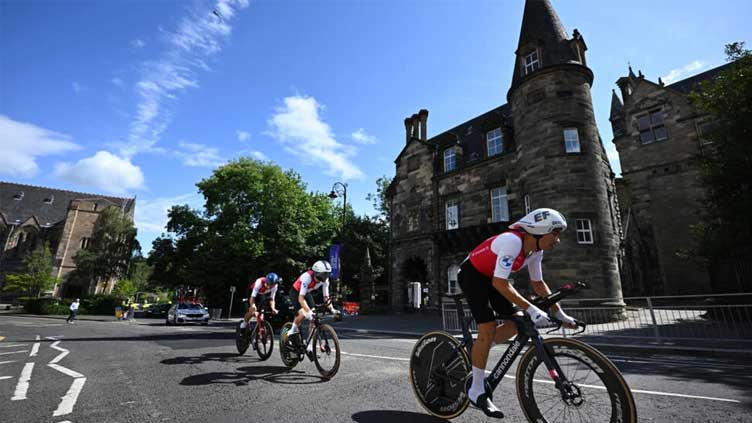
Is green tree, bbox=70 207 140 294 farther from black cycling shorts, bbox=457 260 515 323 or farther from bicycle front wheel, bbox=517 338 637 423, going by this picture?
bicycle front wheel, bbox=517 338 637 423

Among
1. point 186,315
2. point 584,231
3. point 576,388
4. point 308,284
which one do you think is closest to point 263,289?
point 308,284

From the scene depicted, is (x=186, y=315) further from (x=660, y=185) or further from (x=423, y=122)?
Answer: (x=660, y=185)

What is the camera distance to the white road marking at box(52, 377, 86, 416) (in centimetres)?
359

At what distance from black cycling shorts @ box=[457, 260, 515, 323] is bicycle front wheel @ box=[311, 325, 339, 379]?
8.46ft

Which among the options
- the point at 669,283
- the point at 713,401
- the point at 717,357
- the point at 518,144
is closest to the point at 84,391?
the point at 713,401

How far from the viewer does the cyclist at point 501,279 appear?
2.84 m

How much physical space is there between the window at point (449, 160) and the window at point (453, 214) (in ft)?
8.11

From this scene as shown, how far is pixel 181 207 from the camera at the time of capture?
33.1 meters

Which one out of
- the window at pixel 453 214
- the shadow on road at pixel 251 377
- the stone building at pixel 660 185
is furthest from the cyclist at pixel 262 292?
the stone building at pixel 660 185

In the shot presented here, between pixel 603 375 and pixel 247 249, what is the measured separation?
29.2m

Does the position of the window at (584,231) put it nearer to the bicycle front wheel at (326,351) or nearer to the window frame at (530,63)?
the window frame at (530,63)

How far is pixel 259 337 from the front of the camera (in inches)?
273

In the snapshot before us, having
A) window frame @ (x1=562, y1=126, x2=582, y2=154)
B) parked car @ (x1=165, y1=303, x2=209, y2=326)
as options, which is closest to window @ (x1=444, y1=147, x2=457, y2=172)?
window frame @ (x1=562, y1=126, x2=582, y2=154)

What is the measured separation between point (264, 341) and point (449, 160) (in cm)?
2005
